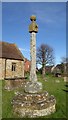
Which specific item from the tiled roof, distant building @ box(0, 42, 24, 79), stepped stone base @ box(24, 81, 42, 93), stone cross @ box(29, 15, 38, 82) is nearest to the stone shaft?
stone cross @ box(29, 15, 38, 82)

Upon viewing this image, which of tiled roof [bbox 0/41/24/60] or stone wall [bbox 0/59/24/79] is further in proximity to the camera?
tiled roof [bbox 0/41/24/60]

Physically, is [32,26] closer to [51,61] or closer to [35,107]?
[35,107]

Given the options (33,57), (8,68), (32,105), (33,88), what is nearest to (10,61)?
(8,68)

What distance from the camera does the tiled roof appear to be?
3177cm

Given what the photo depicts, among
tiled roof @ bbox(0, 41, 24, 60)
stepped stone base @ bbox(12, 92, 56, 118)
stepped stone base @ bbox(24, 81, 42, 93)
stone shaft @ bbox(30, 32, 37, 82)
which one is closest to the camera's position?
stepped stone base @ bbox(12, 92, 56, 118)

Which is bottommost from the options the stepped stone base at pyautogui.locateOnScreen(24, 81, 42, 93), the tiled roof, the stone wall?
the stepped stone base at pyautogui.locateOnScreen(24, 81, 42, 93)

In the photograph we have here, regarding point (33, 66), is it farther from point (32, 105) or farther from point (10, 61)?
point (10, 61)

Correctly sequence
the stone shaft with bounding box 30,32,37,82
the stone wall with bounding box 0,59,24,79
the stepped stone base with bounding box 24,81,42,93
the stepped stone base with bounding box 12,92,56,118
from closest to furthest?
the stepped stone base with bounding box 12,92,56,118 < the stepped stone base with bounding box 24,81,42,93 < the stone shaft with bounding box 30,32,37,82 < the stone wall with bounding box 0,59,24,79

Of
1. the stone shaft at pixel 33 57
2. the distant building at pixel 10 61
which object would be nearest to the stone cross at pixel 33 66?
the stone shaft at pixel 33 57

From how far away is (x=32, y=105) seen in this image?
923 cm

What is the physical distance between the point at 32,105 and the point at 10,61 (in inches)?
915

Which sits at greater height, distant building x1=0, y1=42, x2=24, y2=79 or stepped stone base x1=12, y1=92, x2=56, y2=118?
distant building x1=0, y1=42, x2=24, y2=79

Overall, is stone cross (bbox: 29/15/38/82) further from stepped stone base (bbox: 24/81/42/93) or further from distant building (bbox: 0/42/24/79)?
distant building (bbox: 0/42/24/79)

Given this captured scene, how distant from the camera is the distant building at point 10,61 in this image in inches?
1218
